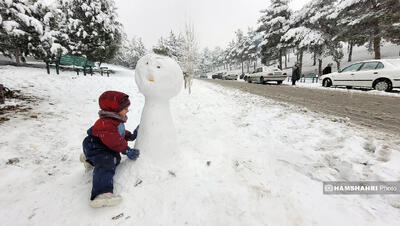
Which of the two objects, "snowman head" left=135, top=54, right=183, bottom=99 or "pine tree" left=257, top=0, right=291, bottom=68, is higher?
"pine tree" left=257, top=0, right=291, bottom=68

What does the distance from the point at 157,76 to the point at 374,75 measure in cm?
1051

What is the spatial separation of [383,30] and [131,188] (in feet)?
61.0

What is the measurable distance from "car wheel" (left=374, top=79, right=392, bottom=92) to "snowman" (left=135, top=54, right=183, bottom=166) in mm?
10229

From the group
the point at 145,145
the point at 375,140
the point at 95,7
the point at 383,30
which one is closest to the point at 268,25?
the point at 383,30

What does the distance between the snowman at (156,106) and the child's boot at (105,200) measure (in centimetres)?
45

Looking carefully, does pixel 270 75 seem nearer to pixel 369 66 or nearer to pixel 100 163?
pixel 369 66

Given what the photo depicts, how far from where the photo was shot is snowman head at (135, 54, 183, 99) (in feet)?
5.66

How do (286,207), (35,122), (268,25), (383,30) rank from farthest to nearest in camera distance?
(268,25), (383,30), (35,122), (286,207)

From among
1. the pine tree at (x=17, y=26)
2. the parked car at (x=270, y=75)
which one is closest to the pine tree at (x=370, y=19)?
the parked car at (x=270, y=75)

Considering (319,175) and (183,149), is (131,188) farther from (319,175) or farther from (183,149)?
(319,175)

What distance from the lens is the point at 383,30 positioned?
12.0 metres

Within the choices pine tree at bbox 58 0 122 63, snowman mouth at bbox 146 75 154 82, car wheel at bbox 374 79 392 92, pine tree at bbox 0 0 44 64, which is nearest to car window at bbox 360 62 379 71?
car wheel at bbox 374 79 392 92

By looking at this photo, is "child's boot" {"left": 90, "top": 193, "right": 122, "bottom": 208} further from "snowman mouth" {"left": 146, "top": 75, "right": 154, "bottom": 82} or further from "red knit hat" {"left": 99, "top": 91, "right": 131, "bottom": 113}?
"snowman mouth" {"left": 146, "top": 75, "right": 154, "bottom": 82}

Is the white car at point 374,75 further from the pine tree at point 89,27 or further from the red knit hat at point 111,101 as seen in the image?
the pine tree at point 89,27
